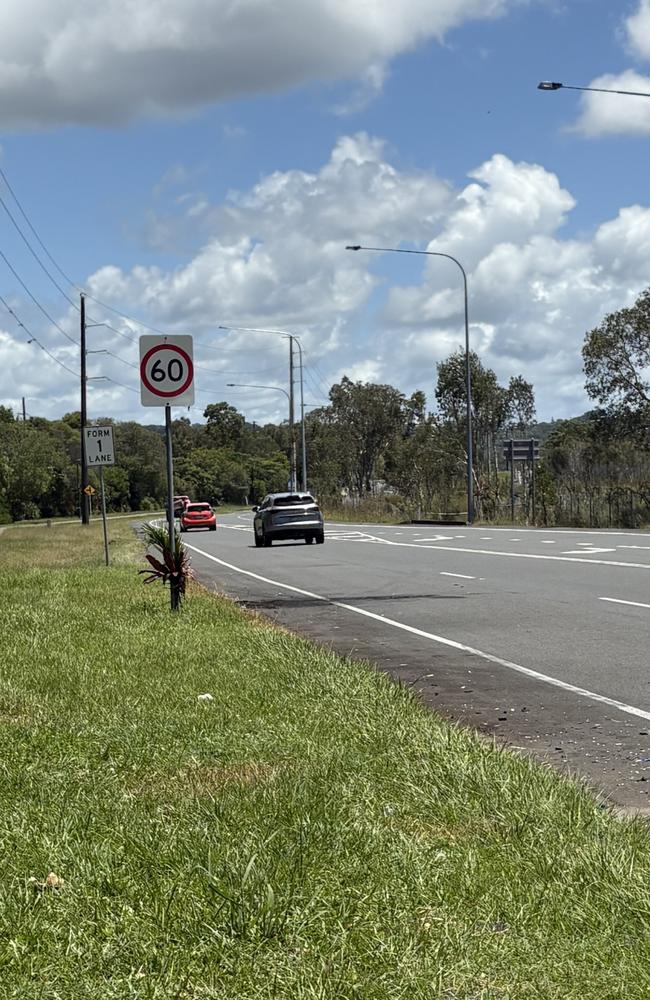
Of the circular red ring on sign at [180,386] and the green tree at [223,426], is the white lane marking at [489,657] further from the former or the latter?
the green tree at [223,426]

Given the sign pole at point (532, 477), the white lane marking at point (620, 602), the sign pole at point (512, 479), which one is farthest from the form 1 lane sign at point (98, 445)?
the sign pole at point (532, 477)

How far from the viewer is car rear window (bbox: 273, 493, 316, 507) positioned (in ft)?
117

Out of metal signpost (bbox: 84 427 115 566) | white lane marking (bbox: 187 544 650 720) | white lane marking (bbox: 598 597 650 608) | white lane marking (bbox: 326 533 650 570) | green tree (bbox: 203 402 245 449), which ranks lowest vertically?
white lane marking (bbox: 187 544 650 720)

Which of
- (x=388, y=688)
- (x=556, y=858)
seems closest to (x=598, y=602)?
(x=388, y=688)

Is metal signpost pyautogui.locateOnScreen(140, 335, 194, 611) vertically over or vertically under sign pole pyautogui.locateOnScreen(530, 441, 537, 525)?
over

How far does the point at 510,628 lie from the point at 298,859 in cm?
847

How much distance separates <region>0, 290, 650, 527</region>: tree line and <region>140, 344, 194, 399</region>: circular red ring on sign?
98.8 feet

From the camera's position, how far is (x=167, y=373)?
47.0 feet

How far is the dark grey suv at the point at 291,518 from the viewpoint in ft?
115

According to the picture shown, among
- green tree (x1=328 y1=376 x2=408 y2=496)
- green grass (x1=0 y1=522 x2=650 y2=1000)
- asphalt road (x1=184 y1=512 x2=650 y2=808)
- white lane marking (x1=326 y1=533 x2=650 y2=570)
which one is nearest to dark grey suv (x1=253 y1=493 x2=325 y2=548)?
white lane marking (x1=326 y1=533 x2=650 y2=570)

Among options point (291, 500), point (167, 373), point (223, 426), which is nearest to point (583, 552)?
point (167, 373)

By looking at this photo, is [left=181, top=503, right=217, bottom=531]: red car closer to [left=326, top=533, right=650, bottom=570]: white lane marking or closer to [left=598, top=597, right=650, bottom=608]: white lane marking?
[left=326, top=533, right=650, bottom=570]: white lane marking

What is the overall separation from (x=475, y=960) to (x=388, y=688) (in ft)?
15.8

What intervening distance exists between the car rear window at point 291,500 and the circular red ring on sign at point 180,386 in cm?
2117
